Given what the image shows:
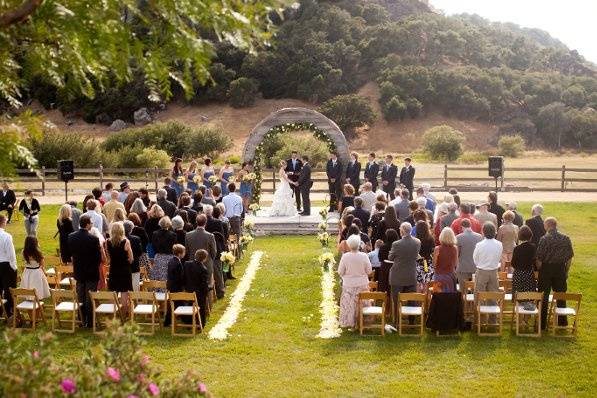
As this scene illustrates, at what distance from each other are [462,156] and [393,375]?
140 ft

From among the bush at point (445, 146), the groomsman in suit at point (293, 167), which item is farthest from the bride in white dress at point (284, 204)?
the bush at point (445, 146)

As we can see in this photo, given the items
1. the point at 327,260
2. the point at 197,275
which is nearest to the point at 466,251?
the point at 327,260

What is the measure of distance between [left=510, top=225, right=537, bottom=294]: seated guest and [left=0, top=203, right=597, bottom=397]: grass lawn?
77 cm

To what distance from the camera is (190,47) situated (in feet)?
11.5

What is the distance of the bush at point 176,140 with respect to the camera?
1873 inches

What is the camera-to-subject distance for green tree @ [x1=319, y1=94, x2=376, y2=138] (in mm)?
61594

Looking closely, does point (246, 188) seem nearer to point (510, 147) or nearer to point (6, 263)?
point (6, 263)

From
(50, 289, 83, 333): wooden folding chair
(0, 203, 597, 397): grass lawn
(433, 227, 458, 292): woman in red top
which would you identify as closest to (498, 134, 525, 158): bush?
(0, 203, 597, 397): grass lawn

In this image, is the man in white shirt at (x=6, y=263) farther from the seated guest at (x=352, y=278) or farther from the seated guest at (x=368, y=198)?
the seated guest at (x=368, y=198)

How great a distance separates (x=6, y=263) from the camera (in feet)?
38.5

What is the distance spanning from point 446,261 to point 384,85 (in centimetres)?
5756

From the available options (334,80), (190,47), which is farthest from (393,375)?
(334,80)

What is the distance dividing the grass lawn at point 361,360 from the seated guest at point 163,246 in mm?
1171

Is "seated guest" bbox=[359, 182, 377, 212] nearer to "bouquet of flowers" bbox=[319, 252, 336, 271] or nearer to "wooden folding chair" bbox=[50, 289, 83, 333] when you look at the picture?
"bouquet of flowers" bbox=[319, 252, 336, 271]
